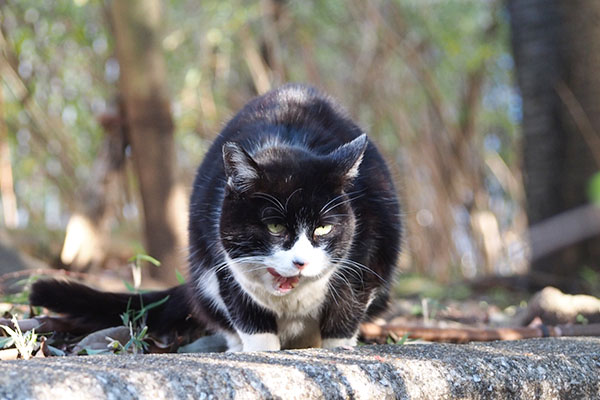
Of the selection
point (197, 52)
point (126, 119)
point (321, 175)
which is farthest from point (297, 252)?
point (197, 52)

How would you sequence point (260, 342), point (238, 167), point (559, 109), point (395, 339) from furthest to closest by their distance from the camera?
point (559, 109) → point (395, 339) → point (260, 342) → point (238, 167)

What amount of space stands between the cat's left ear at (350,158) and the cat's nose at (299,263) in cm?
29

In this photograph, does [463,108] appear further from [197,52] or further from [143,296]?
[143,296]

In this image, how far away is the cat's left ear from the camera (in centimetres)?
209

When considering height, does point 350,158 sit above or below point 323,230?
above

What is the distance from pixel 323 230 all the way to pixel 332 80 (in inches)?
201

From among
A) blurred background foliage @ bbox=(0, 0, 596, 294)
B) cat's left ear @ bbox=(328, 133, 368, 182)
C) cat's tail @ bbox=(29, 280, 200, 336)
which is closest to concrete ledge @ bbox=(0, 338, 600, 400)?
cat's left ear @ bbox=(328, 133, 368, 182)

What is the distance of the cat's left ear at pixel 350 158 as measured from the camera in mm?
2090

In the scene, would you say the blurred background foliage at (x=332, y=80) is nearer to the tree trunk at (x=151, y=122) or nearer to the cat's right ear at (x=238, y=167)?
the tree trunk at (x=151, y=122)

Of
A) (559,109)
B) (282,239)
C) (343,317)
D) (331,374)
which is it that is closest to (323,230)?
(282,239)

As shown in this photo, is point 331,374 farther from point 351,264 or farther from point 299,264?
point 351,264

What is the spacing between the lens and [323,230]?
2123 mm

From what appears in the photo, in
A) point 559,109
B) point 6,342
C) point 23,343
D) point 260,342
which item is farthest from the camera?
point 559,109

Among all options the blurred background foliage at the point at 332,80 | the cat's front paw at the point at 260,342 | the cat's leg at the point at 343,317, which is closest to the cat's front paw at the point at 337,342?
the cat's leg at the point at 343,317
